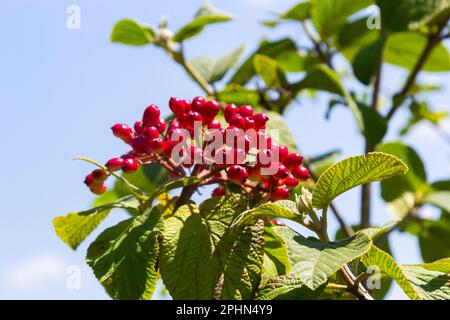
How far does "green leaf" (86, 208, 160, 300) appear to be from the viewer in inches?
47.9

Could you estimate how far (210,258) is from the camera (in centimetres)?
125

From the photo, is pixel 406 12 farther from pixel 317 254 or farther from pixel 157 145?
pixel 317 254

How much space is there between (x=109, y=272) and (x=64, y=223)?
38 centimetres

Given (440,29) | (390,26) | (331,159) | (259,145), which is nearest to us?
(259,145)

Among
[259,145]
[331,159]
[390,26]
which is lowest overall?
[331,159]

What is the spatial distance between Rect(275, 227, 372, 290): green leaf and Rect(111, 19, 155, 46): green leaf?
1.57 m

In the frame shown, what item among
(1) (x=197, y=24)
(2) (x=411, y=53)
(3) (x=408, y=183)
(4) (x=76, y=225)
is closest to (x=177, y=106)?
(4) (x=76, y=225)

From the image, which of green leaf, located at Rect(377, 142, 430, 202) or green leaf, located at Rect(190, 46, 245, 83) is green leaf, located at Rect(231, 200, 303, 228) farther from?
green leaf, located at Rect(377, 142, 430, 202)

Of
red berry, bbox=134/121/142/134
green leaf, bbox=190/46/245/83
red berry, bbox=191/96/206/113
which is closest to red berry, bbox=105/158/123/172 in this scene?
red berry, bbox=134/121/142/134

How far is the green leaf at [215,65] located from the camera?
2701 mm

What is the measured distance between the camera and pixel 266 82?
260 centimetres
